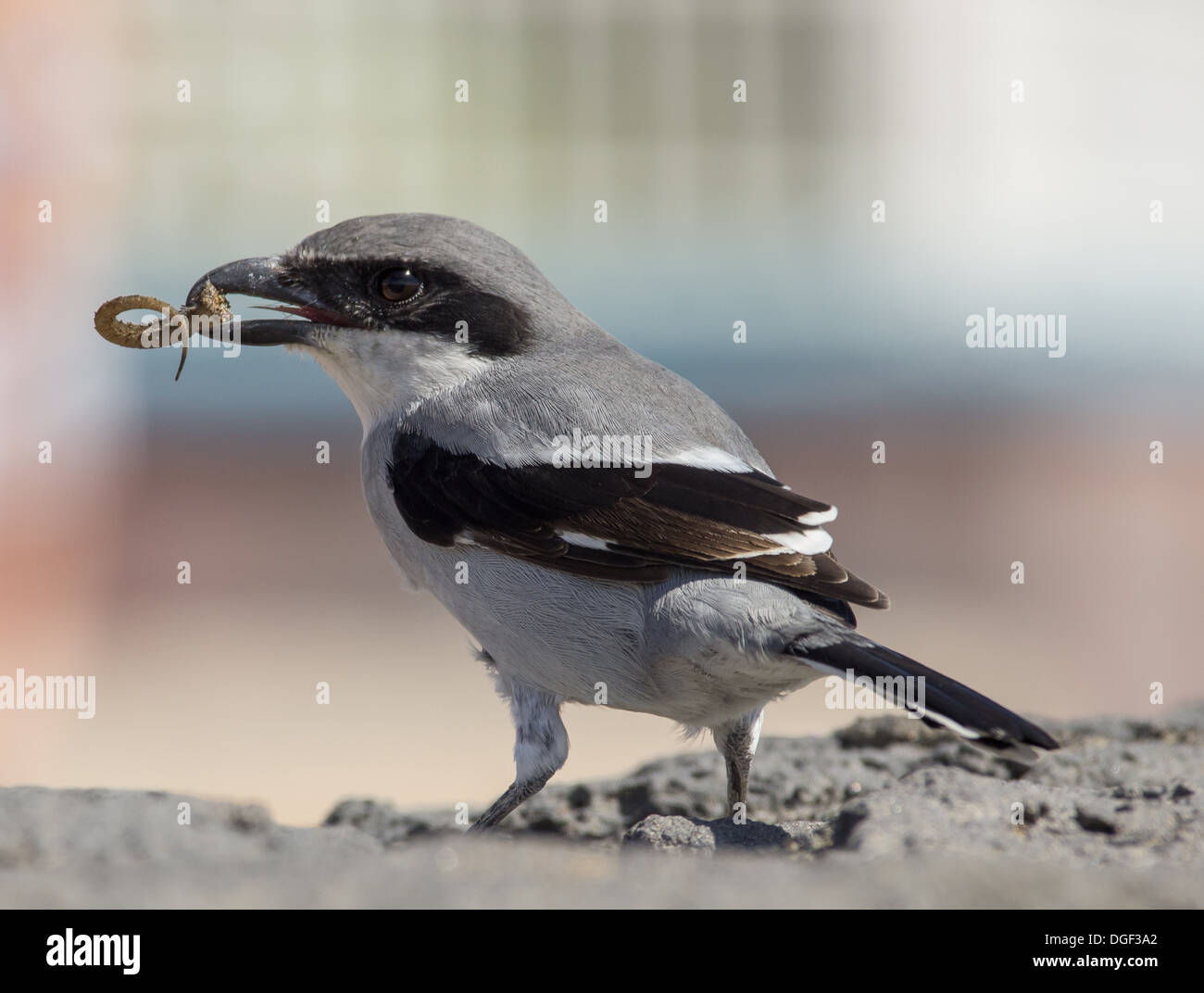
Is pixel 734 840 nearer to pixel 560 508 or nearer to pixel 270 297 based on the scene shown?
pixel 560 508

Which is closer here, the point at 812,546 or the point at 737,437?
the point at 812,546

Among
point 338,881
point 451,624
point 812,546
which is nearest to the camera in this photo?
point 338,881

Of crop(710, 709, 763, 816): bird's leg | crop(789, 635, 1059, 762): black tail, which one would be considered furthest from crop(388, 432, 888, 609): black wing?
crop(710, 709, 763, 816): bird's leg

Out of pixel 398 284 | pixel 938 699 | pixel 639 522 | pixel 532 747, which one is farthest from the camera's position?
pixel 398 284

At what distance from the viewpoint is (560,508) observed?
3.76 m

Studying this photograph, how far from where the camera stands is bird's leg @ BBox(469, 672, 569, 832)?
3904mm

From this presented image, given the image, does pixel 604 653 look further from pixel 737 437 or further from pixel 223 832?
pixel 223 832

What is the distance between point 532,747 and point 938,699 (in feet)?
4.42

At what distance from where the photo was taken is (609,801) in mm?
4770

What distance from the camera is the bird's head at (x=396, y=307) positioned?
415 centimetres

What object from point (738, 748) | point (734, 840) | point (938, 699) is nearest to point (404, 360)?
point (738, 748)
